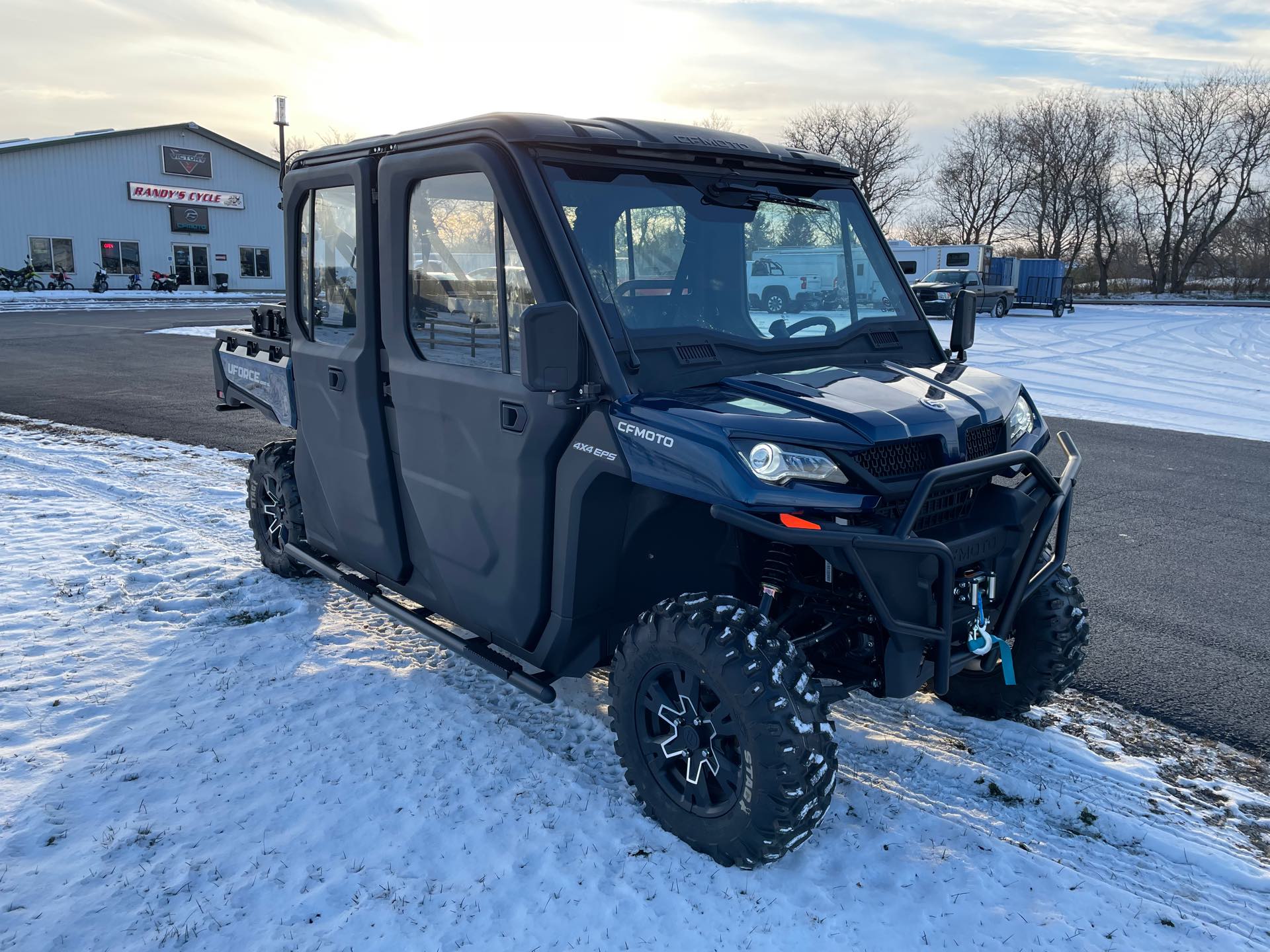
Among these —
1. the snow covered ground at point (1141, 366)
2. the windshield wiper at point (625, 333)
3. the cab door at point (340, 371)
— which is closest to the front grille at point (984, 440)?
the snow covered ground at point (1141, 366)

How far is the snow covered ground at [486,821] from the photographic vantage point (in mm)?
2766

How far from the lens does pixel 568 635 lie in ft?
11.1

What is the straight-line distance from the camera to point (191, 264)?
4544 centimetres

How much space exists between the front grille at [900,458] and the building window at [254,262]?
163 ft

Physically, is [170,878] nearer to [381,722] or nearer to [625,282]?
[381,722]

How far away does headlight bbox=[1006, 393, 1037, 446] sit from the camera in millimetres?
3412

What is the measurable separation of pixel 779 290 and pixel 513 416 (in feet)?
3.97

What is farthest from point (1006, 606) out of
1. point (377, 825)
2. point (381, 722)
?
point (381, 722)

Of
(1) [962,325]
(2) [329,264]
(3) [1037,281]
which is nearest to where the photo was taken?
(1) [962,325]

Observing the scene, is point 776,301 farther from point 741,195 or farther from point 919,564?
point 919,564

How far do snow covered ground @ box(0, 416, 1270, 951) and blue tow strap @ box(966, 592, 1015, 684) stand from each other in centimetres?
56

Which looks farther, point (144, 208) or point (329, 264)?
point (144, 208)

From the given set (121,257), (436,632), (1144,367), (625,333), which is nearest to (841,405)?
(625,333)

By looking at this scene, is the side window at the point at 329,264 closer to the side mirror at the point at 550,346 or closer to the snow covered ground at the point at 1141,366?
the side mirror at the point at 550,346
